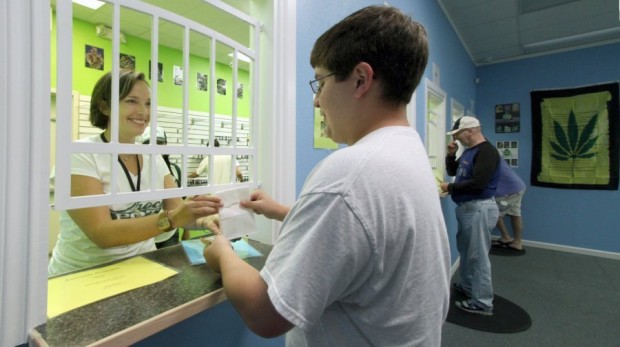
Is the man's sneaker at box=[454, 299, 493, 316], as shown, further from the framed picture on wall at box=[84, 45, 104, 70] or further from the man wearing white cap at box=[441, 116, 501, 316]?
the framed picture on wall at box=[84, 45, 104, 70]

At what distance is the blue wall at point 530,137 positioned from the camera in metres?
4.31

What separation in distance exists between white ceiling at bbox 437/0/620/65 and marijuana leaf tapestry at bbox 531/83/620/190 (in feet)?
2.30

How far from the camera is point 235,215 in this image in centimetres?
92

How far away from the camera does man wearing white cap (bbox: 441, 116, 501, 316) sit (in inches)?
103

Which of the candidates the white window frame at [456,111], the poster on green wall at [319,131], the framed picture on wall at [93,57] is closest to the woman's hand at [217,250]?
the poster on green wall at [319,131]

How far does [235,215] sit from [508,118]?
216 inches

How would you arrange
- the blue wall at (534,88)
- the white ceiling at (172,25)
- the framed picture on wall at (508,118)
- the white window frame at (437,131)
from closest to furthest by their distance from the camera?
the white window frame at (437,131) < the white ceiling at (172,25) < the blue wall at (534,88) < the framed picture on wall at (508,118)

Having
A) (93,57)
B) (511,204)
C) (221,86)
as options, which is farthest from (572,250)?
(93,57)

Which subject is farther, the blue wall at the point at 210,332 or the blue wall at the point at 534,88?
the blue wall at the point at 534,88

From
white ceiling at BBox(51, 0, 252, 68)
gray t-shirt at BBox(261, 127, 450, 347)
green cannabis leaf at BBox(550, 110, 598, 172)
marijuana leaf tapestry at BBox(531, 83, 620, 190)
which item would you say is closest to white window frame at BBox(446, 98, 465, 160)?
marijuana leaf tapestry at BBox(531, 83, 620, 190)

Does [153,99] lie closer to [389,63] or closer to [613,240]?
[389,63]

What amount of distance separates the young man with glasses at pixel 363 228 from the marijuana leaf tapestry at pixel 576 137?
17.0 feet

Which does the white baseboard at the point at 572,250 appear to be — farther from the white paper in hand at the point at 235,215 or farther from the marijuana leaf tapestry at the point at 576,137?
the white paper in hand at the point at 235,215

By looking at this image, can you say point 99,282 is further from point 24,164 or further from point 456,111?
point 456,111
